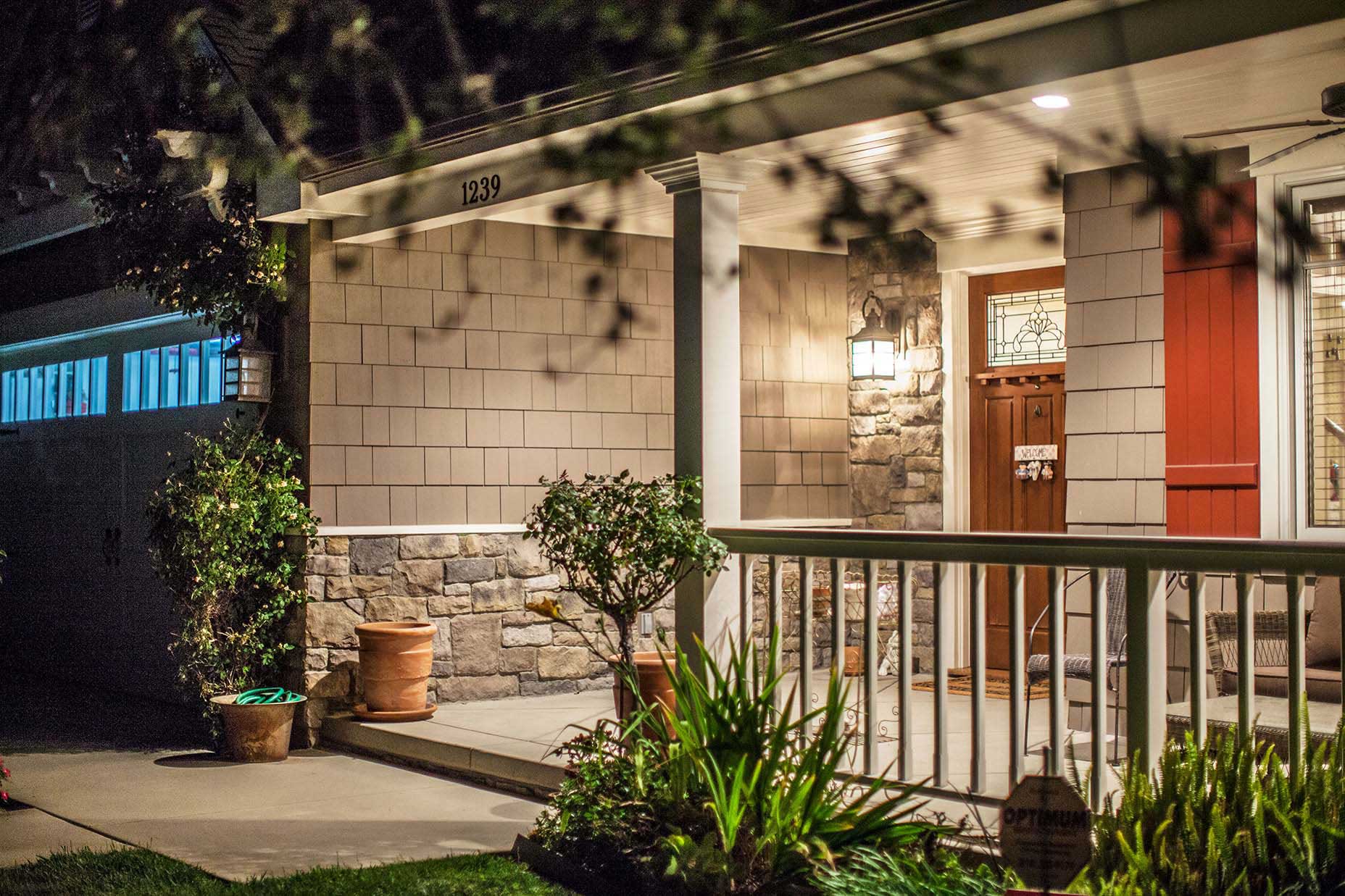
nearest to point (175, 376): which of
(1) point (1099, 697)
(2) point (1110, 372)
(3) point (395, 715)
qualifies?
(3) point (395, 715)

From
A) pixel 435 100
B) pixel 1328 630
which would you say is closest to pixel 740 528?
pixel 435 100

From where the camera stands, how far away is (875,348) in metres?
9.09

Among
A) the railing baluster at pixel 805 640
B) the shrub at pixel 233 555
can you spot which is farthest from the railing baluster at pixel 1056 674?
the shrub at pixel 233 555

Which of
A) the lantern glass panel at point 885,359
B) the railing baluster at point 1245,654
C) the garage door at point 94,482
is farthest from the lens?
the garage door at point 94,482

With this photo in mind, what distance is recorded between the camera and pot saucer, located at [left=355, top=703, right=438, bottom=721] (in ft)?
25.7

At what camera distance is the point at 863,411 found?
9.42 meters

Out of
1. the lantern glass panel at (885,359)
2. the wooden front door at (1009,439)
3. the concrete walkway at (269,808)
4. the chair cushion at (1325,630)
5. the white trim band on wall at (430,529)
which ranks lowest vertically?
the concrete walkway at (269,808)

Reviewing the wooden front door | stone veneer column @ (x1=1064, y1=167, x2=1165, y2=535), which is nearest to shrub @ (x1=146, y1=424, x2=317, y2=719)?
the wooden front door

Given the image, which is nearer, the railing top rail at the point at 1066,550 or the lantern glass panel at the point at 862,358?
the railing top rail at the point at 1066,550

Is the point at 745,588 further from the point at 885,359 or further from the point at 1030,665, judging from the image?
the point at 885,359

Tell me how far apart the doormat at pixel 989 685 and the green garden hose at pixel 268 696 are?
11.5 ft

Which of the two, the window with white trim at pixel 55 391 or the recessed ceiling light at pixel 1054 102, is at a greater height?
the recessed ceiling light at pixel 1054 102

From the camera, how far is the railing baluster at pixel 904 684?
194 inches

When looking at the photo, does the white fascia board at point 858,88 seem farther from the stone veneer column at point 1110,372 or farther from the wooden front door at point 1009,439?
the wooden front door at point 1009,439
